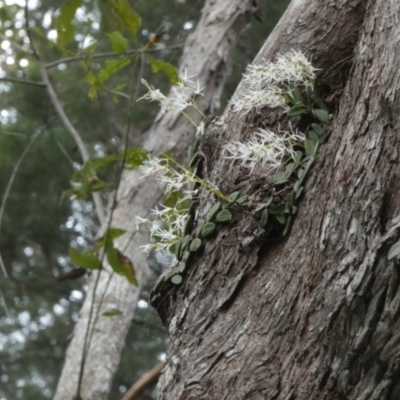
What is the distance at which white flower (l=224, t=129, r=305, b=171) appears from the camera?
3.53ft

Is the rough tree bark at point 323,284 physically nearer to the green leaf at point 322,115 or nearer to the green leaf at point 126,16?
the green leaf at point 322,115

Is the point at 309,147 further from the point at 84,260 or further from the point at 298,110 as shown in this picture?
the point at 84,260

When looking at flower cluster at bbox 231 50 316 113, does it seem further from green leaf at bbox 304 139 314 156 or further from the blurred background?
the blurred background

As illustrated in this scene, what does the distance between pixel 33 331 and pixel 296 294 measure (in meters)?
5.23

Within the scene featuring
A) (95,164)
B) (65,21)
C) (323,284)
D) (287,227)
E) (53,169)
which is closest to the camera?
(323,284)

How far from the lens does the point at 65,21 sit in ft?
6.79

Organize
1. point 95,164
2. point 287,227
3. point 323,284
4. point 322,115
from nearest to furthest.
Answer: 1. point 323,284
2. point 287,227
3. point 322,115
4. point 95,164

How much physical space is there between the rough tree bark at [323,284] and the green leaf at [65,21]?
1093mm

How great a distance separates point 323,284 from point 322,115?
344 millimetres

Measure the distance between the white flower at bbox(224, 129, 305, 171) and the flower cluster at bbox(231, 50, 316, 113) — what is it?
0.05 m

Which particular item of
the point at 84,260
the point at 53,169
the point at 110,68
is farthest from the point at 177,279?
the point at 53,169

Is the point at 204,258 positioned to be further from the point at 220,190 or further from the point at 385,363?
the point at 385,363

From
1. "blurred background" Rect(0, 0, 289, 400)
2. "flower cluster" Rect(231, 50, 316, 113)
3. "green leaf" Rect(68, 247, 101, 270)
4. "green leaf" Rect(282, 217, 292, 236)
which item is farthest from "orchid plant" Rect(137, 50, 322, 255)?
"blurred background" Rect(0, 0, 289, 400)

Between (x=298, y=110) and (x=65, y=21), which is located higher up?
(x=65, y=21)
